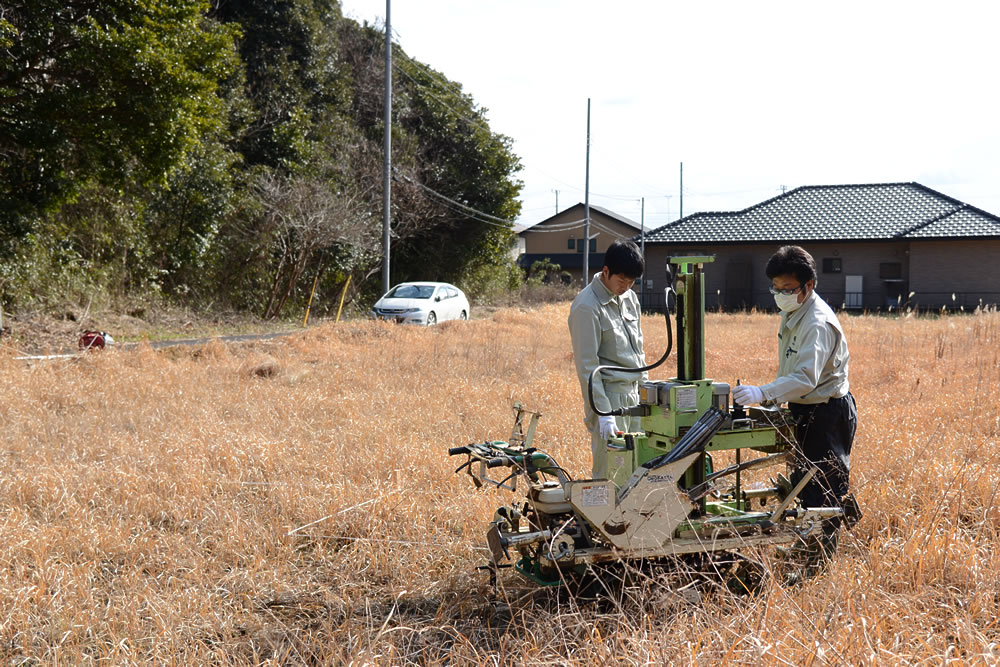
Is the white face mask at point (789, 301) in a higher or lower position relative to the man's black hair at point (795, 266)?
lower

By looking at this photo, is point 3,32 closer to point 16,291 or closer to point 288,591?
point 16,291

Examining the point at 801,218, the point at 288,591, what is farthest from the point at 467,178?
the point at 288,591

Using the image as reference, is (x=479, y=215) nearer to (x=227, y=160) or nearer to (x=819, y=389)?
(x=227, y=160)

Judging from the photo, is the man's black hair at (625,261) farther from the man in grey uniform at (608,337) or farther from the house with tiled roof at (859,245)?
the house with tiled roof at (859,245)

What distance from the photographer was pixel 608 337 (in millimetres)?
4102

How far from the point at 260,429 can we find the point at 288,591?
3.29 m

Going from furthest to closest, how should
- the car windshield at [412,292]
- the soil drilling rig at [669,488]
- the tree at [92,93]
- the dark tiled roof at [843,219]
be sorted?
1. the dark tiled roof at [843,219]
2. the car windshield at [412,292]
3. the tree at [92,93]
4. the soil drilling rig at [669,488]

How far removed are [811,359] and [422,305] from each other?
674 inches

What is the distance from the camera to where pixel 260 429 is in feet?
22.8

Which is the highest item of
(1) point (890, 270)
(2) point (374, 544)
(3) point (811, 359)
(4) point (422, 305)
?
(1) point (890, 270)

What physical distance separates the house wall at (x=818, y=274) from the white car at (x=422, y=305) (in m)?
9.21

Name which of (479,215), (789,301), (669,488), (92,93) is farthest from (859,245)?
(669,488)

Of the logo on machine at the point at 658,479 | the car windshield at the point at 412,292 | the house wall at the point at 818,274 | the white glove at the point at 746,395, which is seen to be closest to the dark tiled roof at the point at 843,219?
the house wall at the point at 818,274

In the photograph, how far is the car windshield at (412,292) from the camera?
69.5 feet
